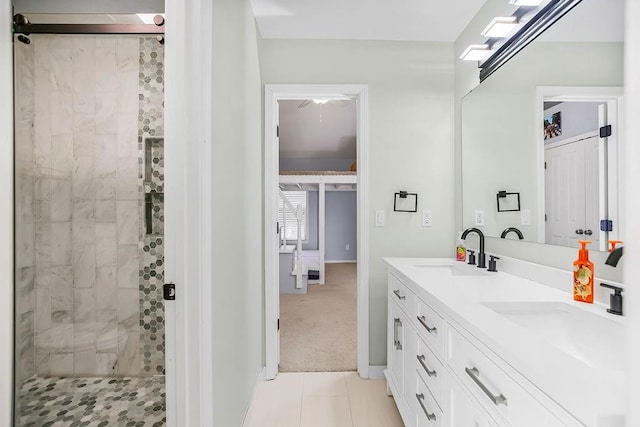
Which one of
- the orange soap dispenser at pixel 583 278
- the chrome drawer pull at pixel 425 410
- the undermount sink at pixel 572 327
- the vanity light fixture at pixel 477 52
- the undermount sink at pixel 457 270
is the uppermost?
the vanity light fixture at pixel 477 52

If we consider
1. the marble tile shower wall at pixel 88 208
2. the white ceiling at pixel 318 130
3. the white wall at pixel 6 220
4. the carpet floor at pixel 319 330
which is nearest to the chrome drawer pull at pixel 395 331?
the carpet floor at pixel 319 330

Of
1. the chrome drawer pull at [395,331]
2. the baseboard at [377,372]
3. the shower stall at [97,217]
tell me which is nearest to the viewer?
the chrome drawer pull at [395,331]

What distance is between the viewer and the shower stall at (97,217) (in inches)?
78.4

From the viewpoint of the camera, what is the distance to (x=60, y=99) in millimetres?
2006

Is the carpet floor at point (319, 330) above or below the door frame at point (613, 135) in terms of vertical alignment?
below

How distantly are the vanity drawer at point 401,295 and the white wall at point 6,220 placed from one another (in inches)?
58.6

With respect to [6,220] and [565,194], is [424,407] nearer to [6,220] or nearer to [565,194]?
[565,194]

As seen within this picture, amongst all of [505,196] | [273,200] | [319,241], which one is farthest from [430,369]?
[319,241]

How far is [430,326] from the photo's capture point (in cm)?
128

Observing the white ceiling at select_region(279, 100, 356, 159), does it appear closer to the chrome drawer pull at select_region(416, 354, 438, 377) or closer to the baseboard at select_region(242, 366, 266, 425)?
the baseboard at select_region(242, 366, 266, 425)

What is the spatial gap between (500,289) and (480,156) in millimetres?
987

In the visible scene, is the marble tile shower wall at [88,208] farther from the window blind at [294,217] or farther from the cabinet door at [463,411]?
the window blind at [294,217]

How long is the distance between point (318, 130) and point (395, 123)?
3.12 metres

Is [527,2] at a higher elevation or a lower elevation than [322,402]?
higher
